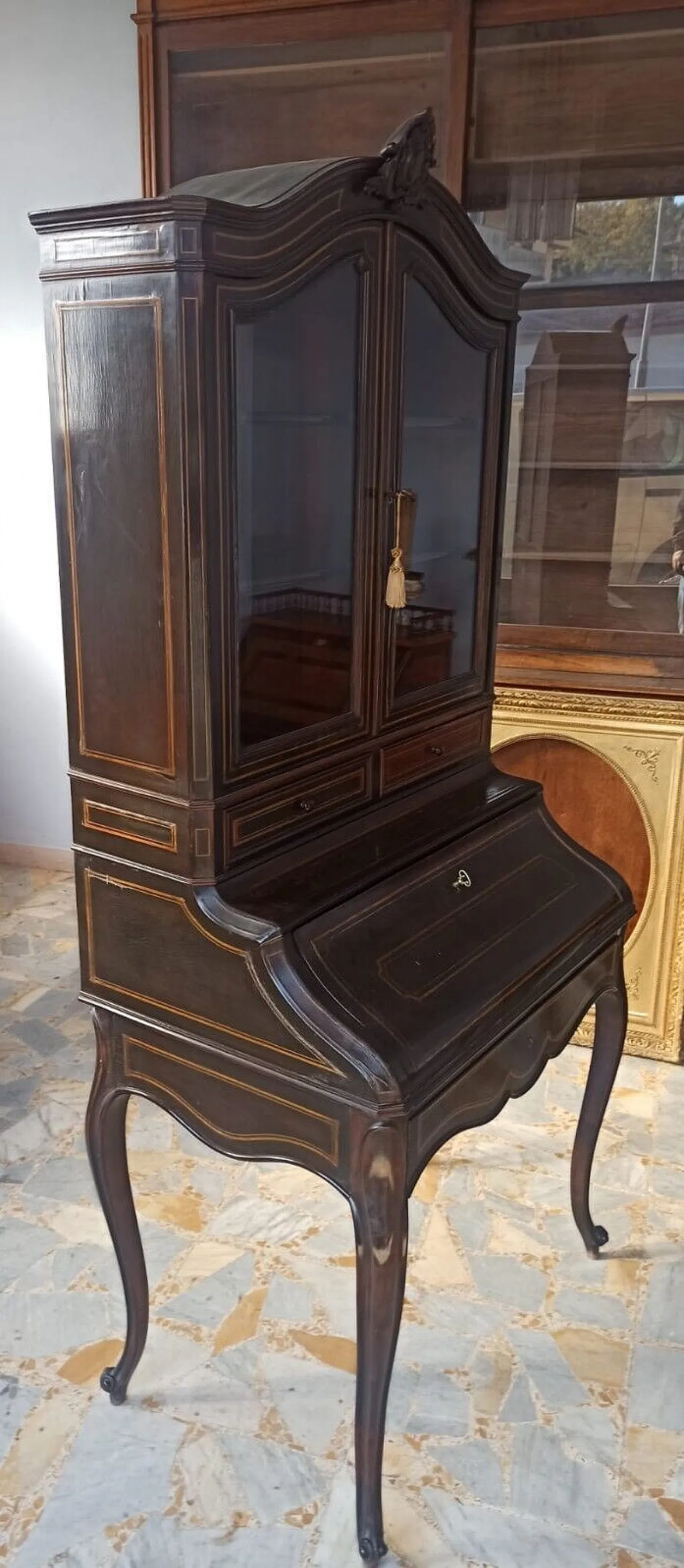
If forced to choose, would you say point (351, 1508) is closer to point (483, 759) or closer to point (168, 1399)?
point (168, 1399)

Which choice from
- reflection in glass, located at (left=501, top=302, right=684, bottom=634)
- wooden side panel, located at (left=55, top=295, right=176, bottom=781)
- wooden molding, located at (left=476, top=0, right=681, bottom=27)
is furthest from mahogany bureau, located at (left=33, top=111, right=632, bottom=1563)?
wooden molding, located at (left=476, top=0, right=681, bottom=27)

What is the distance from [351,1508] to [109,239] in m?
1.71

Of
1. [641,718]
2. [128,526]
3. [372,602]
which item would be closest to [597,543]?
[641,718]

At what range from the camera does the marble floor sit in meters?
1.63

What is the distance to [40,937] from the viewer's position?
354cm

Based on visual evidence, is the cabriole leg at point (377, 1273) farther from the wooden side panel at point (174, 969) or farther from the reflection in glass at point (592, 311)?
Answer: the reflection in glass at point (592, 311)

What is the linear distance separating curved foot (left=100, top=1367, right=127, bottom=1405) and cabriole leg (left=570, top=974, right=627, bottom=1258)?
88 cm

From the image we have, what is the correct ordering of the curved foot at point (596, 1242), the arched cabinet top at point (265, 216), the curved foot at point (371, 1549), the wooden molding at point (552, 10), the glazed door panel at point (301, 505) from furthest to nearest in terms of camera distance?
the wooden molding at point (552, 10), the curved foot at point (596, 1242), the curved foot at point (371, 1549), the glazed door panel at point (301, 505), the arched cabinet top at point (265, 216)

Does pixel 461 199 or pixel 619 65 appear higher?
pixel 619 65

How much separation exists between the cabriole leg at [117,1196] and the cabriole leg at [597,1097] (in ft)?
2.70

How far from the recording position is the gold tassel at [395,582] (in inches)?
65.6

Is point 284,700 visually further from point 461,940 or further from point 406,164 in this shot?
point 406,164

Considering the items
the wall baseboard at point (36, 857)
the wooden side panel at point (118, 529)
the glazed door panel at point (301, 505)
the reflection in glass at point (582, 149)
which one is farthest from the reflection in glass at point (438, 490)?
the wall baseboard at point (36, 857)

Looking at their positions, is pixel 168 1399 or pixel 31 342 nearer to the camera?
pixel 168 1399
